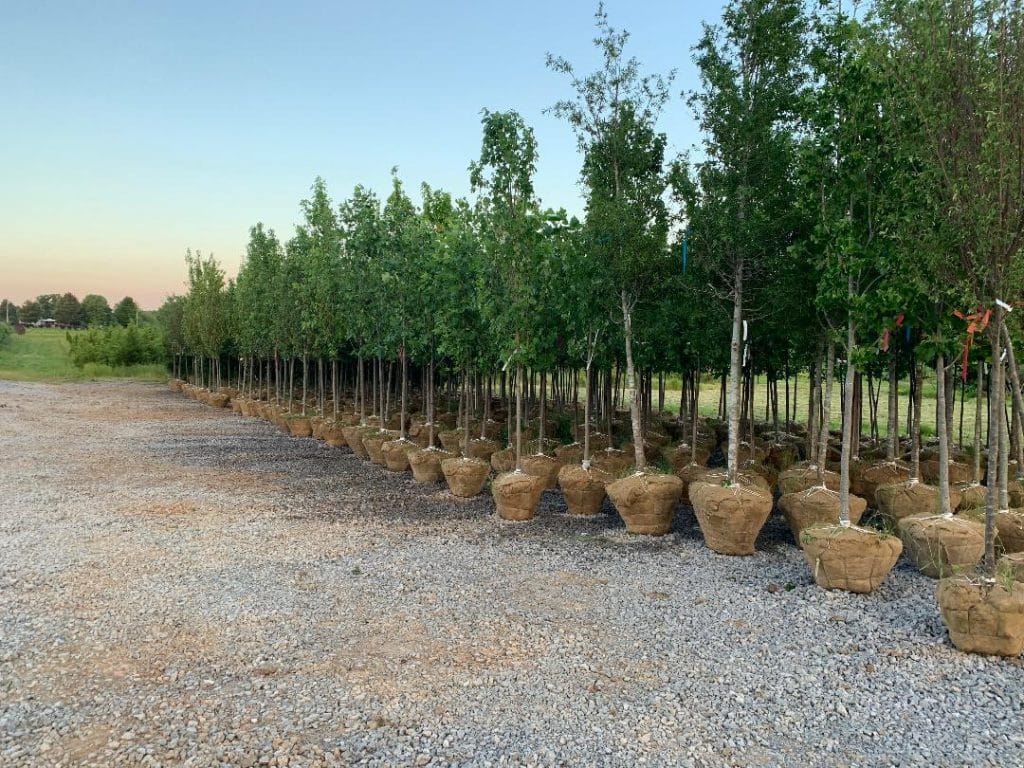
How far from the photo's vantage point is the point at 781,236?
9.66 meters

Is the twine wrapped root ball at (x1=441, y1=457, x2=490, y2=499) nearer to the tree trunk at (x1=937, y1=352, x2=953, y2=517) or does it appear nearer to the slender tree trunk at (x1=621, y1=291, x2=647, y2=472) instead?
the slender tree trunk at (x1=621, y1=291, x2=647, y2=472)

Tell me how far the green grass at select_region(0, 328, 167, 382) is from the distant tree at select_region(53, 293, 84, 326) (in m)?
70.2

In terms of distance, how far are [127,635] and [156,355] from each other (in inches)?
2380

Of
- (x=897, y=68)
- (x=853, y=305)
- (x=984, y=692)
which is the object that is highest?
(x=897, y=68)

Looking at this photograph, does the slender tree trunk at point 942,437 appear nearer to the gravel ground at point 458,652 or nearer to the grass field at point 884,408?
the gravel ground at point 458,652

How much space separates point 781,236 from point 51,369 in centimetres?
6290

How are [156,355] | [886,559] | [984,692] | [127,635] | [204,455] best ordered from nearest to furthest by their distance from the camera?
[984,692]
[127,635]
[886,559]
[204,455]
[156,355]

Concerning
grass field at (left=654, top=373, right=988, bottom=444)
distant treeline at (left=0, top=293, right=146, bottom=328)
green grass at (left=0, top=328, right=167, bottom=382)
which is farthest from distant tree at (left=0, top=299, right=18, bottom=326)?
grass field at (left=654, top=373, right=988, bottom=444)

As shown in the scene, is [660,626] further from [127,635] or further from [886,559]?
[127,635]

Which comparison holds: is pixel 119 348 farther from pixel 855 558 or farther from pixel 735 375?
pixel 855 558

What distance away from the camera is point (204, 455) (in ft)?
58.7

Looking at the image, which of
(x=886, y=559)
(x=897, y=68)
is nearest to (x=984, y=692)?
(x=886, y=559)

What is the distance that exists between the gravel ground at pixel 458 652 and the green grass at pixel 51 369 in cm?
4808

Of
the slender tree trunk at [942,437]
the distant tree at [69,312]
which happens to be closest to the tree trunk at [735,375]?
the slender tree trunk at [942,437]
